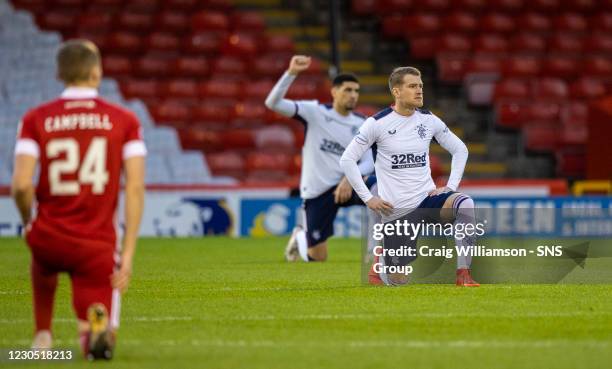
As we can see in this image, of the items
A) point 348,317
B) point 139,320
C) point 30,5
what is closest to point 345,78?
point 348,317

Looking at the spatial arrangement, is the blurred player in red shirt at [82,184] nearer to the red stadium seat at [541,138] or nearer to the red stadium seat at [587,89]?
the red stadium seat at [541,138]

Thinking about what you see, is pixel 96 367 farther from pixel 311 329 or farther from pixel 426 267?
pixel 426 267

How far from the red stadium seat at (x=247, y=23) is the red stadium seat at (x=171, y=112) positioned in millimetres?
3274

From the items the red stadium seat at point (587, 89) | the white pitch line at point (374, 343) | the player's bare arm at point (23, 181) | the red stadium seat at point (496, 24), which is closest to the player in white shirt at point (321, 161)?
the white pitch line at point (374, 343)

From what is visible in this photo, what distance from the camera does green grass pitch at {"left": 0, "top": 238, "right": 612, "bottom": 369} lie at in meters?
6.92

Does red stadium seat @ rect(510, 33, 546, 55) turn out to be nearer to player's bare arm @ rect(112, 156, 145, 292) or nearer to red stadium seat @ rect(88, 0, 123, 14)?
red stadium seat @ rect(88, 0, 123, 14)

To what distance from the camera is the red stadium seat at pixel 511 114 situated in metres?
26.0

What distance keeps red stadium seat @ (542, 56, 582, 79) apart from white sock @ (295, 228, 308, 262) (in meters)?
13.7

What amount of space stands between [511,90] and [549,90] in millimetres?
922

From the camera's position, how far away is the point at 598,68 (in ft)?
91.9

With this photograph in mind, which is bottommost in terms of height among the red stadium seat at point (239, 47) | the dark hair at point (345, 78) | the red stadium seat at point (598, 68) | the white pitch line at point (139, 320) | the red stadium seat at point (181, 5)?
the white pitch line at point (139, 320)

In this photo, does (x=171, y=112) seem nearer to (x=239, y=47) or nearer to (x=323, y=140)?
(x=239, y=47)

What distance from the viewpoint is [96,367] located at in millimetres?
6590

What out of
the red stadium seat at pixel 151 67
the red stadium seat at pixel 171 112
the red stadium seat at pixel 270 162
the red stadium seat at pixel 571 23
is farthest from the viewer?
the red stadium seat at pixel 571 23
